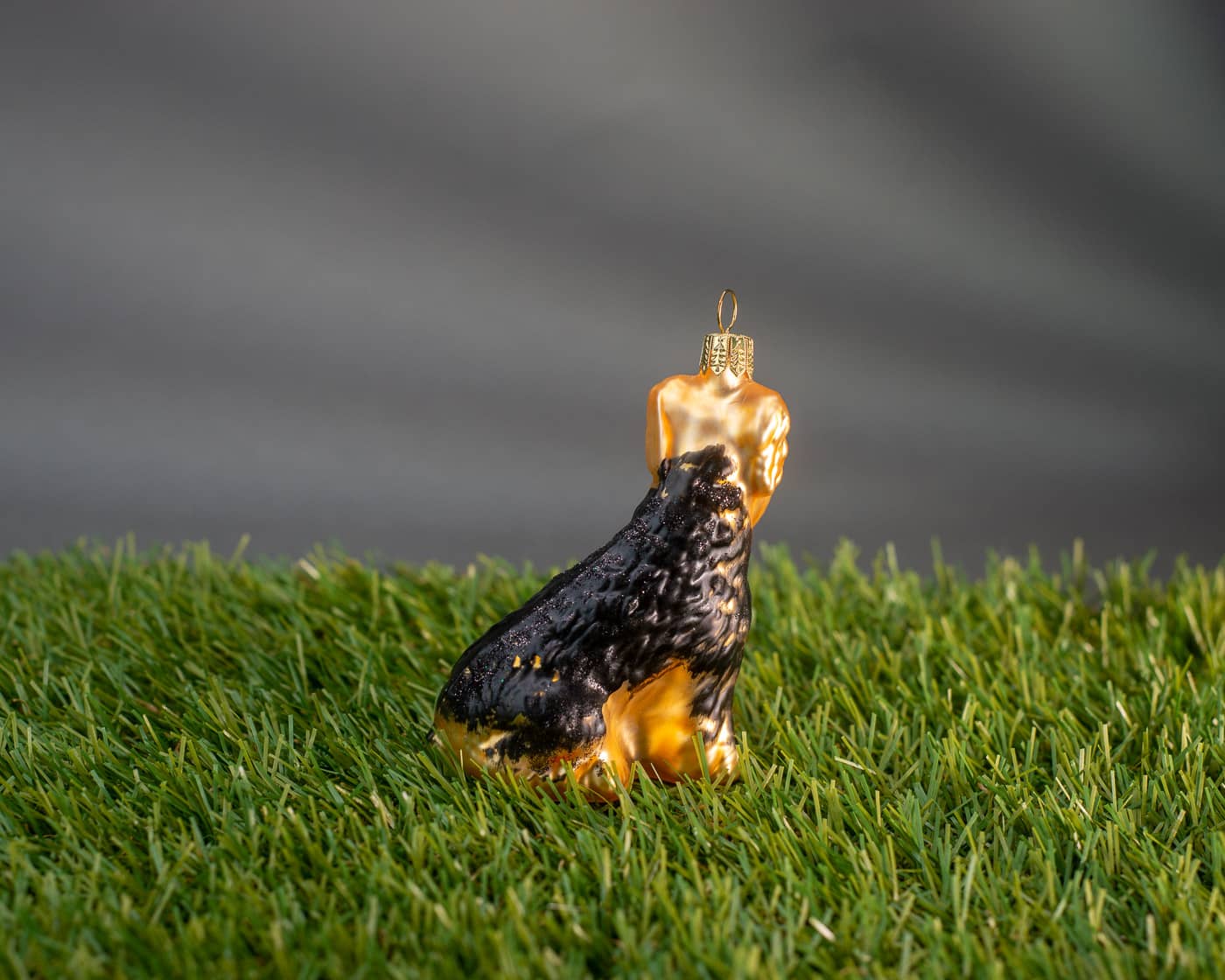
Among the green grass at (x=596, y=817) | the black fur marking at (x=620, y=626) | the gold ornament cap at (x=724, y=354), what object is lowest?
the green grass at (x=596, y=817)

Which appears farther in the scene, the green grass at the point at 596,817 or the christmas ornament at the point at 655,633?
the christmas ornament at the point at 655,633

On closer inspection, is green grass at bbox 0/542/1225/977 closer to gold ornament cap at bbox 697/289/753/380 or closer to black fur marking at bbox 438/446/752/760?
black fur marking at bbox 438/446/752/760

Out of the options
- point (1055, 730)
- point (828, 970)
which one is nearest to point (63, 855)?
point (828, 970)

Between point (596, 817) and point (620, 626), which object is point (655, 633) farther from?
point (596, 817)

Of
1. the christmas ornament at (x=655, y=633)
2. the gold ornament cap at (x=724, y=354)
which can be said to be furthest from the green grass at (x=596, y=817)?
the gold ornament cap at (x=724, y=354)

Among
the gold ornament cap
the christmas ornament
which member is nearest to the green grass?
the christmas ornament

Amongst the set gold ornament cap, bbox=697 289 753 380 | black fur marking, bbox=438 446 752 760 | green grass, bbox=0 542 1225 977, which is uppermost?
gold ornament cap, bbox=697 289 753 380

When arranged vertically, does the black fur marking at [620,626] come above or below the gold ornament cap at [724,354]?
below

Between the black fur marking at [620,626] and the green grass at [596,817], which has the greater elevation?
the black fur marking at [620,626]

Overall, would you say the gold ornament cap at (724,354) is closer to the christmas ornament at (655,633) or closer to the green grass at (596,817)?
the christmas ornament at (655,633)
